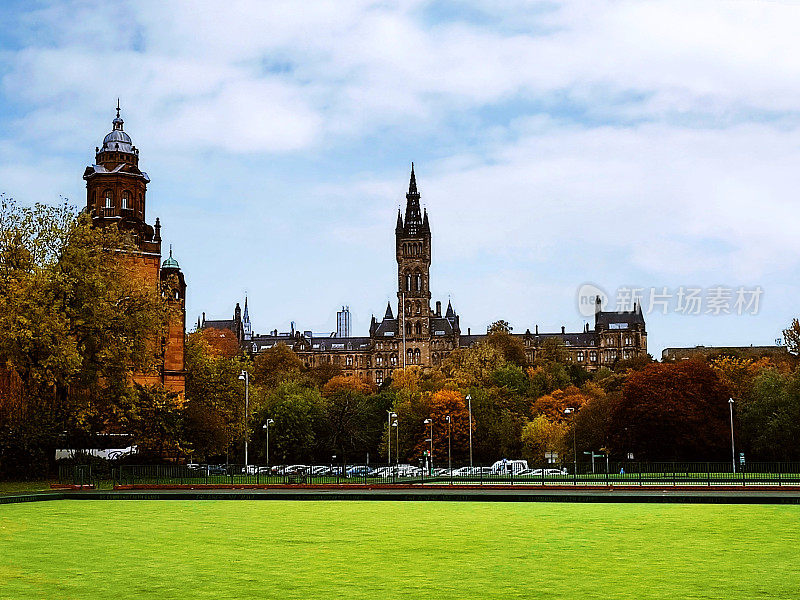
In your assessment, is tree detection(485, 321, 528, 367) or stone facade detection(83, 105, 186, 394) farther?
tree detection(485, 321, 528, 367)

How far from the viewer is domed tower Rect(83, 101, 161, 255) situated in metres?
68.4

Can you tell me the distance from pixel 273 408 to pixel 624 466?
150 ft

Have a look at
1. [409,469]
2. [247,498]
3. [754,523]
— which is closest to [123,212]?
[409,469]

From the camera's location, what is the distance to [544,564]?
661 inches

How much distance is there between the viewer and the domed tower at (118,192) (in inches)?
2692

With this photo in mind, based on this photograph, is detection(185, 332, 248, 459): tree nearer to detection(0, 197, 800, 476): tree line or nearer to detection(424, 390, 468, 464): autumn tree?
detection(0, 197, 800, 476): tree line

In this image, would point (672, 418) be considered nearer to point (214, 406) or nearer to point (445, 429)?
point (445, 429)

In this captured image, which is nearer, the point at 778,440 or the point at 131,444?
the point at 131,444

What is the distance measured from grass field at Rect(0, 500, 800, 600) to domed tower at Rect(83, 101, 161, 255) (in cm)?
4069

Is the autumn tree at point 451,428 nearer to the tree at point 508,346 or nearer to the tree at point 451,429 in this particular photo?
the tree at point 451,429

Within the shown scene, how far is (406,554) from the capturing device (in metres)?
18.5

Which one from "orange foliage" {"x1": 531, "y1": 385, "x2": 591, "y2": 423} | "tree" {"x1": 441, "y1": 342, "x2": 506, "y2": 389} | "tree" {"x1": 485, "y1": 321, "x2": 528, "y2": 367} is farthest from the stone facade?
"tree" {"x1": 485, "y1": 321, "x2": 528, "y2": 367}

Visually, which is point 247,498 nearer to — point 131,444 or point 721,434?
point 131,444

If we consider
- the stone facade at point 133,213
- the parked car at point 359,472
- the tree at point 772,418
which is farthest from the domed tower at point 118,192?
the tree at point 772,418
